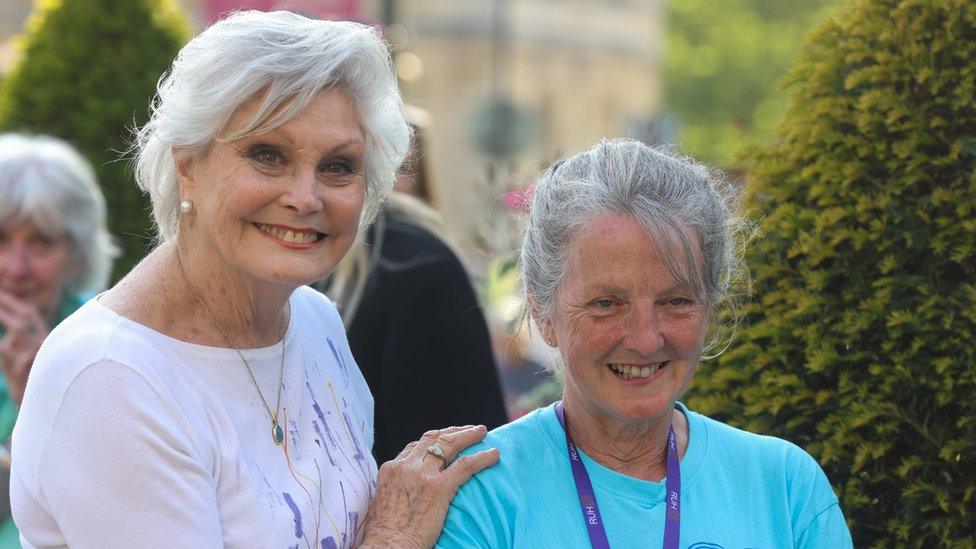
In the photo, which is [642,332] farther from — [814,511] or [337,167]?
[337,167]

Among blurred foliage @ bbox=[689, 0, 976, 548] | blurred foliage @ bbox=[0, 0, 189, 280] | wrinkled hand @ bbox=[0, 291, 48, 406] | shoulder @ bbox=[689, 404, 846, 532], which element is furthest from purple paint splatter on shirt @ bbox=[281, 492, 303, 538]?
blurred foliage @ bbox=[0, 0, 189, 280]

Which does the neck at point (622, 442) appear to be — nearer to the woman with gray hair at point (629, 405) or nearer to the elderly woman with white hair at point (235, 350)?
the woman with gray hair at point (629, 405)

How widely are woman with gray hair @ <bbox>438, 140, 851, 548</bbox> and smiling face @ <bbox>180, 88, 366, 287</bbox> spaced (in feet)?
1.53

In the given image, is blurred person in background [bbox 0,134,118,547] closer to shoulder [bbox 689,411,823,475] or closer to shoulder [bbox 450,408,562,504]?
shoulder [bbox 450,408,562,504]

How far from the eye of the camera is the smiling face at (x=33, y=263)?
4.95m

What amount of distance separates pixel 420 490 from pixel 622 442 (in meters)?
0.46

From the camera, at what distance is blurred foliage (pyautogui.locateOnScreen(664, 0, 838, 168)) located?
4028 centimetres

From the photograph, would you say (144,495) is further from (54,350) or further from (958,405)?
(958,405)

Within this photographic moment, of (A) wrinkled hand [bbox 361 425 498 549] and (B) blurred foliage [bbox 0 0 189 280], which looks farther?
(B) blurred foliage [bbox 0 0 189 280]

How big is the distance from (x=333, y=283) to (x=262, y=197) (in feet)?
4.88

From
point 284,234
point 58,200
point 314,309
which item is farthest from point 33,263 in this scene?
point 284,234

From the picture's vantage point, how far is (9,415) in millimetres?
4707

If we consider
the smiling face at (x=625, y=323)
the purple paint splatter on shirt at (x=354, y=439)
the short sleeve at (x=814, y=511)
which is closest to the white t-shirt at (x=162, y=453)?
the purple paint splatter on shirt at (x=354, y=439)

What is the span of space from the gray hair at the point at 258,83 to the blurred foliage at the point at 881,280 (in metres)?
1.11
